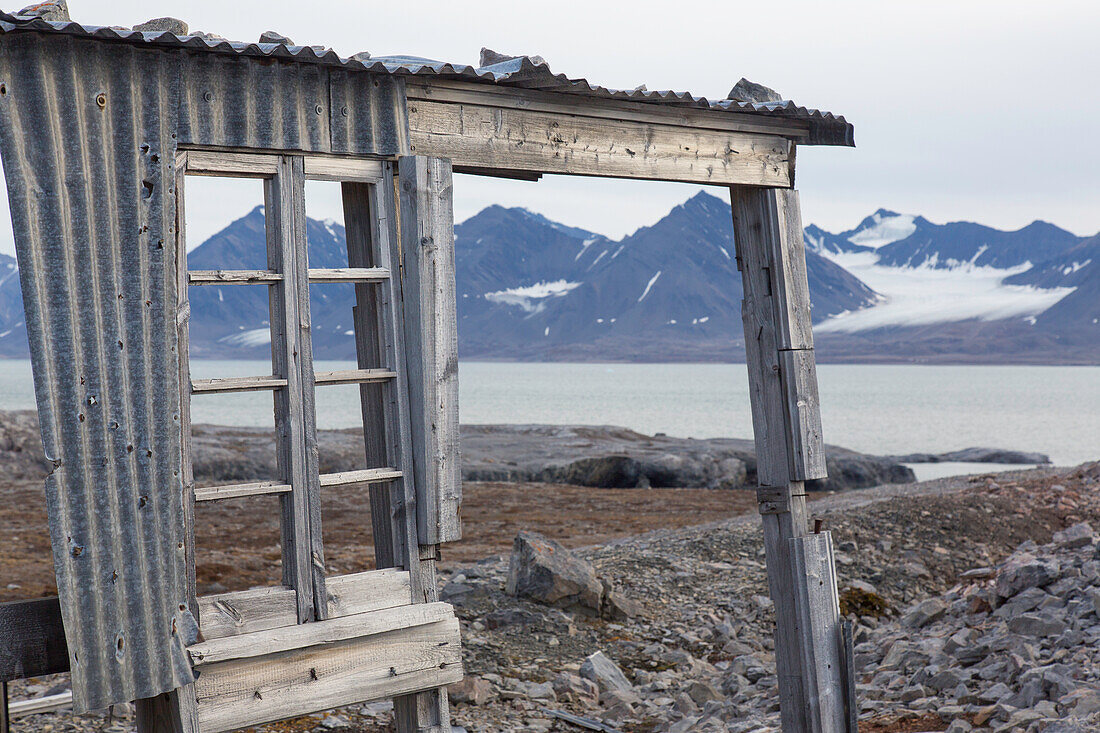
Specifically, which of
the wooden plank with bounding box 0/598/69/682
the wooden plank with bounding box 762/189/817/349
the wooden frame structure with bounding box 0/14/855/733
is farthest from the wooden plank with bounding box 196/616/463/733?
the wooden plank with bounding box 762/189/817/349

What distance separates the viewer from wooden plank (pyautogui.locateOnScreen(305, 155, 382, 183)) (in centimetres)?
425

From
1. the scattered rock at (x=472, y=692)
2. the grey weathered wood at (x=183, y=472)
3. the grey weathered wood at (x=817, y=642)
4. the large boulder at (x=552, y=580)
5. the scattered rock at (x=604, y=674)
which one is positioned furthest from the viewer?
the large boulder at (x=552, y=580)

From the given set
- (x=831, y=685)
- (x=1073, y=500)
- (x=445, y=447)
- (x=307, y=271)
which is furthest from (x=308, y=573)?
(x=1073, y=500)

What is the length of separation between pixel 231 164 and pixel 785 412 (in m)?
3.58

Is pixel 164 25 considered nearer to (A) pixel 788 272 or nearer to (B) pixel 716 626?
(A) pixel 788 272

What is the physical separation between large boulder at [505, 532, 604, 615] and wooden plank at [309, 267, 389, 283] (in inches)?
236

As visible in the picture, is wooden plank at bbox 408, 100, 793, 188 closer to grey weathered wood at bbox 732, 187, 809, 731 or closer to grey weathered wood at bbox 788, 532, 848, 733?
grey weathered wood at bbox 732, 187, 809, 731

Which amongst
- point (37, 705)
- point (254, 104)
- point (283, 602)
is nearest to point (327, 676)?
point (283, 602)

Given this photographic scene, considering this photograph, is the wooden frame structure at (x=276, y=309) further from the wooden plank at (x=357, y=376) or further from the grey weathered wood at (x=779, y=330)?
the grey weathered wood at (x=779, y=330)

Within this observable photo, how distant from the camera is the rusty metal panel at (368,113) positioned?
4.29 metres

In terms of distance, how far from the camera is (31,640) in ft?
11.7

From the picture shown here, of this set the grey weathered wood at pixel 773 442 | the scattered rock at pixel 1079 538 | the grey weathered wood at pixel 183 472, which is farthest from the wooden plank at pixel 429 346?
the scattered rock at pixel 1079 538

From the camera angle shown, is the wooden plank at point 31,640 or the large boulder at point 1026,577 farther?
the large boulder at point 1026,577

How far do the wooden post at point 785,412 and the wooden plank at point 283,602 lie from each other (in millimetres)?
2613
